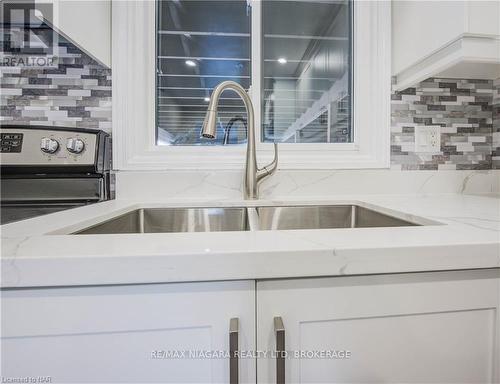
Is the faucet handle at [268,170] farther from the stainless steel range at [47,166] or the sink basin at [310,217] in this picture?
the stainless steel range at [47,166]

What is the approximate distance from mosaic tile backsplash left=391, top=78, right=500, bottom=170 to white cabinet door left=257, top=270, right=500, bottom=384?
33.0 inches

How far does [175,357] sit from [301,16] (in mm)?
1487

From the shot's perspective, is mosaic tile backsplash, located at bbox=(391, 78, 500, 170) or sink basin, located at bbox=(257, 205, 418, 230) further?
mosaic tile backsplash, located at bbox=(391, 78, 500, 170)

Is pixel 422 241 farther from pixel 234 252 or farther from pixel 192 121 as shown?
pixel 192 121

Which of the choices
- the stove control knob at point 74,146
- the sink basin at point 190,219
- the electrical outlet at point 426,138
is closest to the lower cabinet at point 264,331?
the sink basin at point 190,219

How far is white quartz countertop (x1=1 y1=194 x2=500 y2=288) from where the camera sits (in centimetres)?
39

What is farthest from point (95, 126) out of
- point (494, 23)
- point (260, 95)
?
point (494, 23)

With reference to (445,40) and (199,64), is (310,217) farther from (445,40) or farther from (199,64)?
(199,64)

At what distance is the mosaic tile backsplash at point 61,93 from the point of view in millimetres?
1061

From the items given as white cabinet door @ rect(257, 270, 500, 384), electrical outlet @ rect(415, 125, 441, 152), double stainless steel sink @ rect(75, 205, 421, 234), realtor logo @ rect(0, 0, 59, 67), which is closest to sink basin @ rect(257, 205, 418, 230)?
double stainless steel sink @ rect(75, 205, 421, 234)

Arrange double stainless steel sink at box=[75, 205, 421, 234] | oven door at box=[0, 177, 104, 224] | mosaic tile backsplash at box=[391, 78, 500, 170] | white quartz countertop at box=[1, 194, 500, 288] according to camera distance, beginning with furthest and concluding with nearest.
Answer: mosaic tile backsplash at box=[391, 78, 500, 170] < double stainless steel sink at box=[75, 205, 421, 234] < oven door at box=[0, 177, 104, 224] < white quartz countertop at box=[1, 194, 500, 288]

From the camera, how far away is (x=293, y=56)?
4.37 feet

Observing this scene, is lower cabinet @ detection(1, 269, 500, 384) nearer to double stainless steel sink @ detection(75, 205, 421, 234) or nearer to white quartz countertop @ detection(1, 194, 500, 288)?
white quartz countertop @ detection(1, 194, 500, 288)

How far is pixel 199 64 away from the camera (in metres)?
1.29
